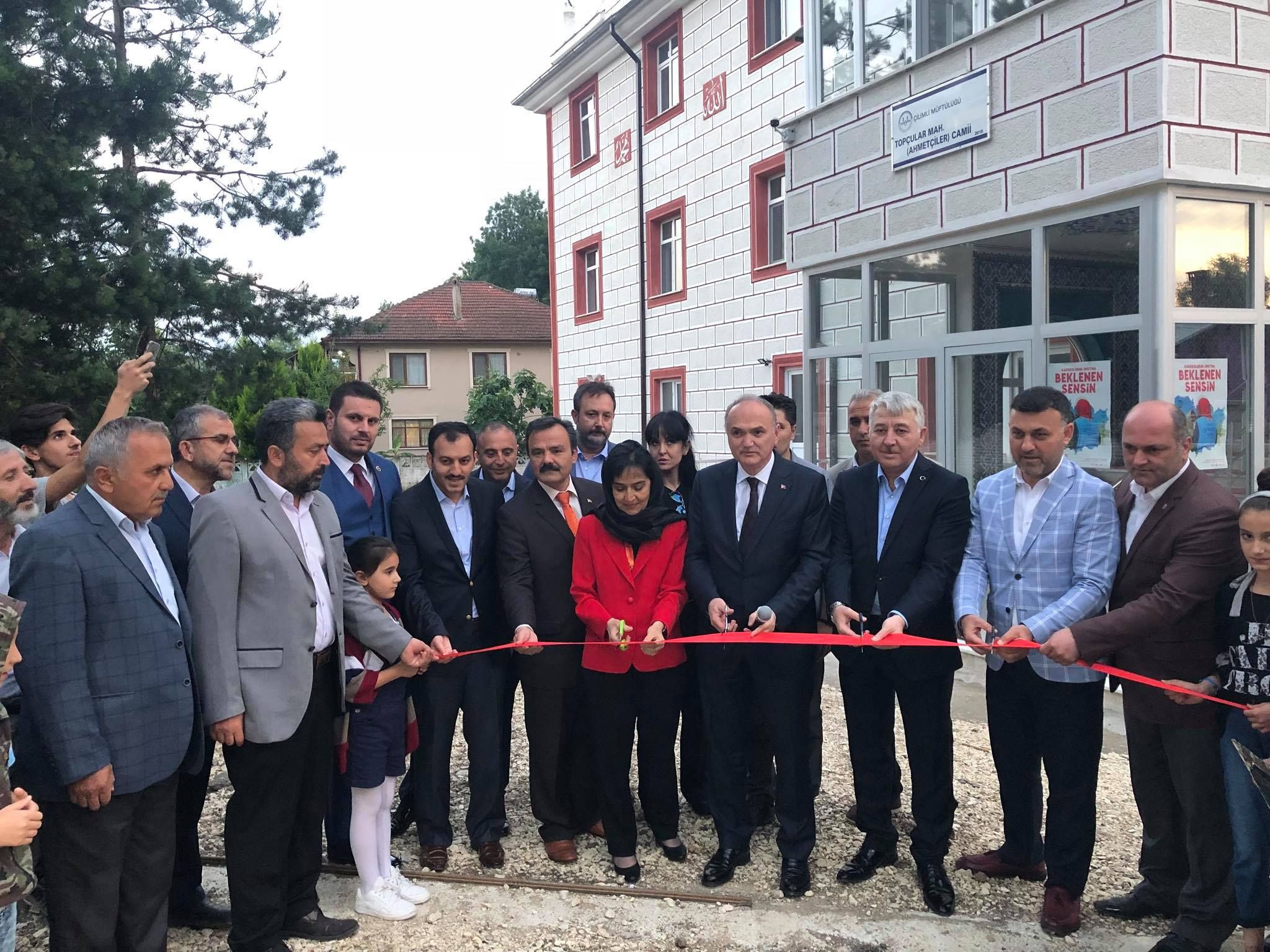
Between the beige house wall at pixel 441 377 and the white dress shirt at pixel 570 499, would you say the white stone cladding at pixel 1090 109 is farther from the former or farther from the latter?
the beige house wall at pixel 441 377

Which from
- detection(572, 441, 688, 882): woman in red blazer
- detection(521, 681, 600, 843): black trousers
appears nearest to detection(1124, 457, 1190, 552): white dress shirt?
detection(572, 441, 688, 882): woman in red blazer

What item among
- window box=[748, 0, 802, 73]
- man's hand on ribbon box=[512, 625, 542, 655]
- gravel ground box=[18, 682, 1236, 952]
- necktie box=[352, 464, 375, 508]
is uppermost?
window box=[748, 0, 802, 73]

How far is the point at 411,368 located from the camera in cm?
4219

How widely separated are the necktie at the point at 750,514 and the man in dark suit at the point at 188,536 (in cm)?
223

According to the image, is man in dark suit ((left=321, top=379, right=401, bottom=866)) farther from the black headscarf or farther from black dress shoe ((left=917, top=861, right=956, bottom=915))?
black dress shoe ((left=917, top=861, right=956, bottom=915))

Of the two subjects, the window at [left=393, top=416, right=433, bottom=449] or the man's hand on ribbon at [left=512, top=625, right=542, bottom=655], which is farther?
the window at [left=393, top=416, right=433, bottom=449]

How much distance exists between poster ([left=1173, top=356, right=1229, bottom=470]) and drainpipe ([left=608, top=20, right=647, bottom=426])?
1173 cm

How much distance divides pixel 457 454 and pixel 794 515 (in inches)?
60.8

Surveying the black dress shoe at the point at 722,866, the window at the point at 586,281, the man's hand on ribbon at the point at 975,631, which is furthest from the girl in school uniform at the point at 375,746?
the window at the point at 586,281

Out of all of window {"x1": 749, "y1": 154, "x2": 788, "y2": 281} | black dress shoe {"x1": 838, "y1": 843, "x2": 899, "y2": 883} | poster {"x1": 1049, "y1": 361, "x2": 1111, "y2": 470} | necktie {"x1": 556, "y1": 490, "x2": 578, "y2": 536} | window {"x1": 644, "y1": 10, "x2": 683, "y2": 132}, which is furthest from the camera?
window {"x1": 644, "y1": 10, "x2": 683, "y2": 132}

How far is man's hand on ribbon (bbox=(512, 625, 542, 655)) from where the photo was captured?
4.44 m

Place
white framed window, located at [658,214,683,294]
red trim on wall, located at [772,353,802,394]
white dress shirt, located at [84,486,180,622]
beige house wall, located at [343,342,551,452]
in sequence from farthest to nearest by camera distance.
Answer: beige house wall, located at [343,342,551,452] → white framed window, located at [658,214,683,294] → red trim on wall, located at [772,353,802,394] → white dress shirt, located at [84,486,180,622]

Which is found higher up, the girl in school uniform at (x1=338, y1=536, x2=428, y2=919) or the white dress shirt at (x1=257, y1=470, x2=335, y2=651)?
the white dress shirt at (x1=257, y1=470, x2=335, y2=651)

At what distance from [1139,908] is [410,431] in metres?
40.3
